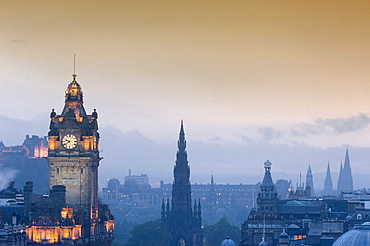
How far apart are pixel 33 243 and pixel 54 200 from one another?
636 centimetres

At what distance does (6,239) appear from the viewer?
196 meters

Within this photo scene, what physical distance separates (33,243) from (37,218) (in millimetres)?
3372

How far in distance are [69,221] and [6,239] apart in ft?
28.3

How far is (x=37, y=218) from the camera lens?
197 meters

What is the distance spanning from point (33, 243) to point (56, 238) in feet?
10.0

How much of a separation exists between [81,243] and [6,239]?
10134 mm

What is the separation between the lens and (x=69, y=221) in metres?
198

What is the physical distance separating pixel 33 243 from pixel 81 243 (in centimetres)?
680

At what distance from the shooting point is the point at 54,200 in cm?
19775

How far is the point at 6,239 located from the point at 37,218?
489 centimetres

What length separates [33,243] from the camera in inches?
7712

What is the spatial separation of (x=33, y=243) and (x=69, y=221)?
569 centimetres

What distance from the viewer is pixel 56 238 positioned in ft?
644
